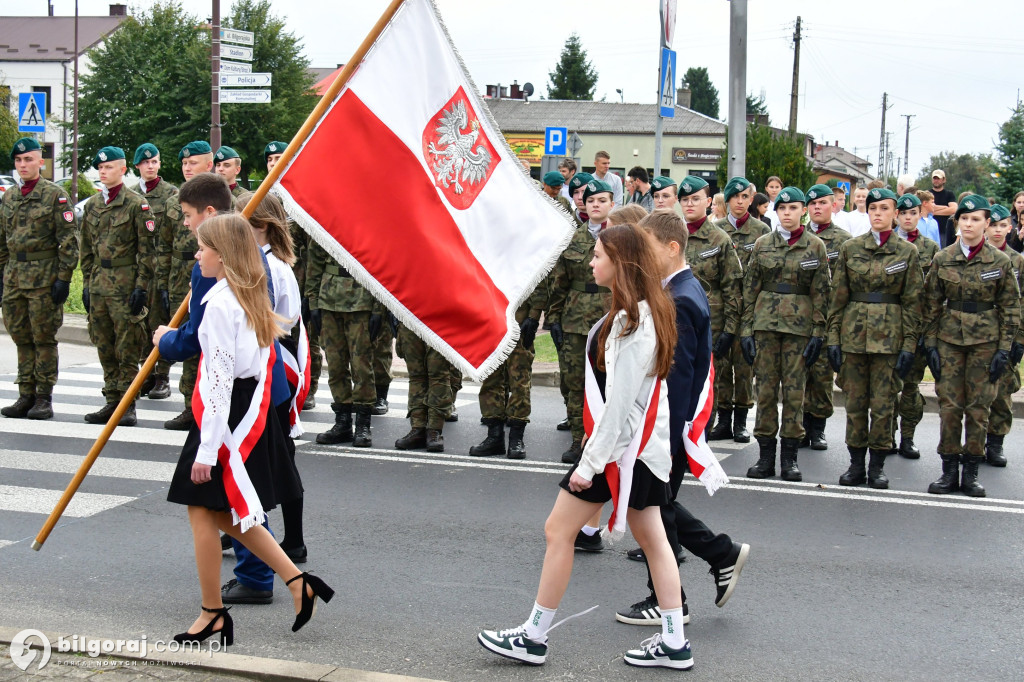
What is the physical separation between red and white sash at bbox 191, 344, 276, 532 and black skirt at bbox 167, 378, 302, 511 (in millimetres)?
28

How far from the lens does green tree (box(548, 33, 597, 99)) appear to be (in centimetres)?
10750

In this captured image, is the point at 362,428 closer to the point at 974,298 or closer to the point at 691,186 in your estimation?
the point at 691,186

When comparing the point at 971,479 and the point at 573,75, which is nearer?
the point at 971,479

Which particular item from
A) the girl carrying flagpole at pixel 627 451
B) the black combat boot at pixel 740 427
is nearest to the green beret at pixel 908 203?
the black combat boot at pixel 740 427

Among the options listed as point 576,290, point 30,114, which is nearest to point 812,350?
point 576,290

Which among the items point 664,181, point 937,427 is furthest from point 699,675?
point 937,427

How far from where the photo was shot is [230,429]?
179 inches

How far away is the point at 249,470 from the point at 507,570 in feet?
5.71

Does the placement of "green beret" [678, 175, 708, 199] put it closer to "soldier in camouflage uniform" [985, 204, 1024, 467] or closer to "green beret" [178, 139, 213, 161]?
"soldier in camouflage uniform" [985, 204, 1024, 467]

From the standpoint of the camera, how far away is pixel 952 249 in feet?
26.2

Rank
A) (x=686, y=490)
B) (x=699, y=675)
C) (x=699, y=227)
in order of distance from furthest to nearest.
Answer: (x=699, y=227) → (x=686, y=490) → (x=699, y=675)

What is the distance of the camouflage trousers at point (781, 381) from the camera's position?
8203 millimetres

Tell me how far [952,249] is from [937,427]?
116 inches

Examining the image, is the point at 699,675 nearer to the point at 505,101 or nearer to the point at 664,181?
the point at 664,181
